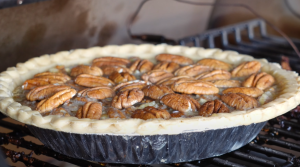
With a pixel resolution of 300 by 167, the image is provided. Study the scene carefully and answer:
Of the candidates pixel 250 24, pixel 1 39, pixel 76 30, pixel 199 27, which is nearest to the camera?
pixel 1 39

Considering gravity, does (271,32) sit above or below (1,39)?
below

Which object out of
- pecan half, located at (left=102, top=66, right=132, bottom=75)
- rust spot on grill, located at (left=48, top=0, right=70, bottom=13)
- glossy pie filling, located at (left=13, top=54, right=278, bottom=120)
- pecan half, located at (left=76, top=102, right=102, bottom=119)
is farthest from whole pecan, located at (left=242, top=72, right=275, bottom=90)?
rust spot on grill, located at (left=48, top=0, right=70, bottom=13)

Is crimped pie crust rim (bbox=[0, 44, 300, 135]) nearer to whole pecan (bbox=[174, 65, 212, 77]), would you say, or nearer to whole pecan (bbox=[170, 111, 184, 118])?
whole pecan (bbox=[170, 111, 184, 118])

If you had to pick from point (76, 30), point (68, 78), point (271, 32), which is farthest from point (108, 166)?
point (271, 32)

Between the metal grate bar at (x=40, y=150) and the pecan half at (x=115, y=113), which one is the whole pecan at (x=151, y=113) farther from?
the metal grate bar at (x=40, y=150)

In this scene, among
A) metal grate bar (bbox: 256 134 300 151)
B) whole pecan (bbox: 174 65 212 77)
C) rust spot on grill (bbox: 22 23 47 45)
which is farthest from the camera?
rust spot on grill (bbox: 22 23 47 45)

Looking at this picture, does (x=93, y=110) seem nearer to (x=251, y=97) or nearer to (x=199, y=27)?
(x=251, y=97)

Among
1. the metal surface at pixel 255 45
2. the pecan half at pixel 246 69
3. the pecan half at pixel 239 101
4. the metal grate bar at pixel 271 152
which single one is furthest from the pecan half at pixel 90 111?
the metal surface at pixel 255 45
